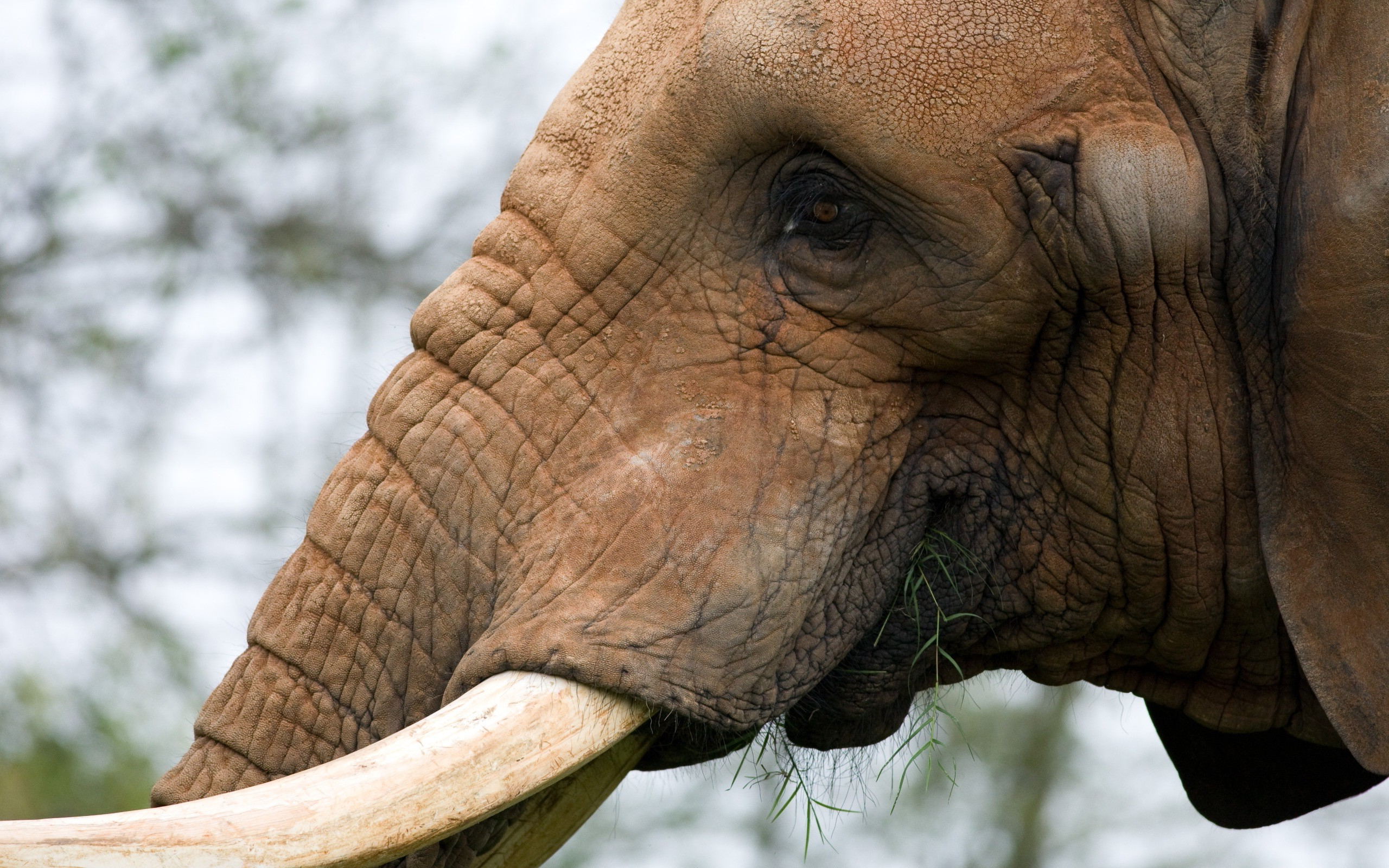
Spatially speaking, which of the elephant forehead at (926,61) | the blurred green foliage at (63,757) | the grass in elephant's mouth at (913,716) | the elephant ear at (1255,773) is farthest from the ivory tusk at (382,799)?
the blurred green foliage at (63,757)

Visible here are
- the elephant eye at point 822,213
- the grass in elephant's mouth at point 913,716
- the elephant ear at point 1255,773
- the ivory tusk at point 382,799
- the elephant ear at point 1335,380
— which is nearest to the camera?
the ivory tusk at point 382,799

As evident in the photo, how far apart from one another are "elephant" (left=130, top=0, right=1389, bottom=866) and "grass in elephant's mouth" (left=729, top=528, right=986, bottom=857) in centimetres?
1

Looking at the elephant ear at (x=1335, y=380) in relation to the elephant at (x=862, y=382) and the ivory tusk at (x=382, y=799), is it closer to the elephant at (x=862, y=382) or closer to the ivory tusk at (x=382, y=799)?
the elephant at (x=862, y=382)

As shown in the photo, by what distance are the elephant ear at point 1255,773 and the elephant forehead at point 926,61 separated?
141 cm

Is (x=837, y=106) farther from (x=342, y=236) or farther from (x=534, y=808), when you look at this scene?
(x=342, y=236)

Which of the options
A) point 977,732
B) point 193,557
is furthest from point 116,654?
point 977,732

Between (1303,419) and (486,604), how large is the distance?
4.12ft

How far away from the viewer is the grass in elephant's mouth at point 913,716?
2.82 meters

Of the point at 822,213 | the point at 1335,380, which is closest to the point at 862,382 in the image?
the point at 822,213

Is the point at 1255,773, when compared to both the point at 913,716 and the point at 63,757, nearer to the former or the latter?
the point at 913,716

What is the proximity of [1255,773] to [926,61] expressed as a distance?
1686mm

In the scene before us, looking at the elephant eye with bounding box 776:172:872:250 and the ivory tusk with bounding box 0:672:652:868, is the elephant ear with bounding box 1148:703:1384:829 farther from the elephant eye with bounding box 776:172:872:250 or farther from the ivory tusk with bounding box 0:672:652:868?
the ivory tusk with bounding box 0:672:652:868

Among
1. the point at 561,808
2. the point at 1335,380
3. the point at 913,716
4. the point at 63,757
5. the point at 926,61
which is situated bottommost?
the point at 1335,380

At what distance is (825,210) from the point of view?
8.75 ft
